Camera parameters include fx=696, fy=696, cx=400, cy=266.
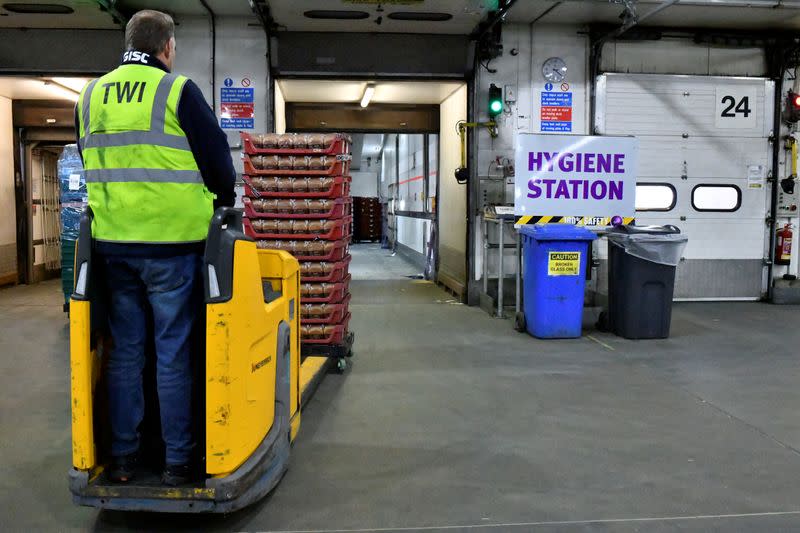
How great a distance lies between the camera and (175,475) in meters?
2.88

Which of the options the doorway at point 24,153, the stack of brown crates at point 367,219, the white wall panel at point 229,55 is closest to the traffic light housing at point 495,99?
the white wall panel at point 229,55

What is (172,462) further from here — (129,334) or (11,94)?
(11,94)

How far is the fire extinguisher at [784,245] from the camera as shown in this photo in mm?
10156

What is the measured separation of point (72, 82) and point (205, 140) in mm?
9228

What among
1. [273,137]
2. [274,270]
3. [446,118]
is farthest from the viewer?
[446,118]

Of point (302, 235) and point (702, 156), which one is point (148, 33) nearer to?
point (302, 235)

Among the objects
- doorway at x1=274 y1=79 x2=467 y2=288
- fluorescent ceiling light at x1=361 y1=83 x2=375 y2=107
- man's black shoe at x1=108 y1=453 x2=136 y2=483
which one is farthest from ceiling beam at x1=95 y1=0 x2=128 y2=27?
man's black shoe at x1=108 y1=453 x2=136 y2=483

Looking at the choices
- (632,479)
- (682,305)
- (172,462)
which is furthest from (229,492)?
(682,305)

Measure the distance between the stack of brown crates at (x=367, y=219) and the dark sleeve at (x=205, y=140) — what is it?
25.1 metres

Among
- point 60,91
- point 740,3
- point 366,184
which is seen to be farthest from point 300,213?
A: point 366,184

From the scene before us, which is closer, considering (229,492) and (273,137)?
(229,492)

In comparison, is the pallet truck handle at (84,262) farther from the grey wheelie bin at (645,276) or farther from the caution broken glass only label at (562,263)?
the grey wheelie bin at (645,276)

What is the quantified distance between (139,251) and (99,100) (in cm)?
63

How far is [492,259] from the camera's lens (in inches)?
383
